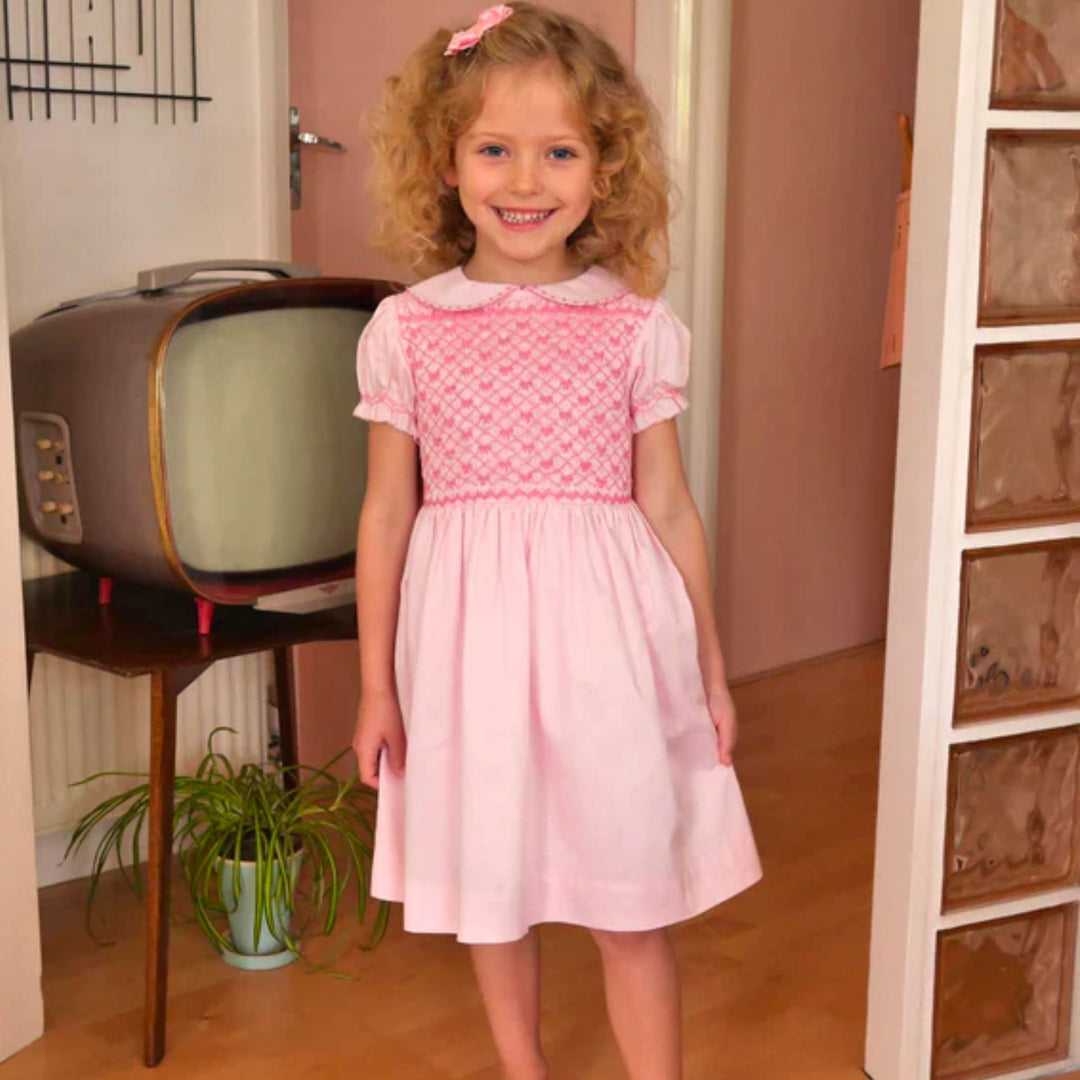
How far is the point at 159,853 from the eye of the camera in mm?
1809

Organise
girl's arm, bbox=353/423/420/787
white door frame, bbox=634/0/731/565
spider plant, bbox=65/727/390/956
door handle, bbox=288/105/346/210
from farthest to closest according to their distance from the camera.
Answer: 1. white door frame, bbox=634/0/731/565
2. door handle, bbox=288/105/346/210
3. spider plant, bbox=65/727/390/956
4. girl's arm, bbox=353/423/420/787

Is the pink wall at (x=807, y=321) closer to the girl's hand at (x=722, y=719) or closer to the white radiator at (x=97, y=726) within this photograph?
the white radiator at (x=97, y=726)

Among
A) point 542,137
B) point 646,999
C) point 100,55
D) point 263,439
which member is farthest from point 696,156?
point 646,999

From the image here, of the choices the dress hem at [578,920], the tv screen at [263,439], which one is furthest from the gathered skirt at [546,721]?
the tv screen at [263,439]

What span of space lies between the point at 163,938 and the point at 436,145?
953 millimetres

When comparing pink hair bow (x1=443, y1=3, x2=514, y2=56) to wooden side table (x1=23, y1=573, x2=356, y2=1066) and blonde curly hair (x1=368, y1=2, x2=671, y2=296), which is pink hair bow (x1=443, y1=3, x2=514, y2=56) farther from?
wooden side table (x1=23, y1=573, x2=356, y2=1066)

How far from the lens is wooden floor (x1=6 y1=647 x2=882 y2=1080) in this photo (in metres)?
1.82

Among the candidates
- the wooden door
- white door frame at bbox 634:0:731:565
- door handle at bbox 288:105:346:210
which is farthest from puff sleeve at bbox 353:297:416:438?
white door frame at bbox 634:0:731:565

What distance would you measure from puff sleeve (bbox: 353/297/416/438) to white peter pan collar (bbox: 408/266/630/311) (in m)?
0.04

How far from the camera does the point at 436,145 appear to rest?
5.09ft

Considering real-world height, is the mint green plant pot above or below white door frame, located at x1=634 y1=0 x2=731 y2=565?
below

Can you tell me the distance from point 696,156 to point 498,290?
132 cm

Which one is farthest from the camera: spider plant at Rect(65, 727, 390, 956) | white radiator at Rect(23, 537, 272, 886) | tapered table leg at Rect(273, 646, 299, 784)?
tapered table leg at Rect(273, 646, 299, 784)

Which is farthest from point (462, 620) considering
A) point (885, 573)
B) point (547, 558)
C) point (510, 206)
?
point (885, 573)
